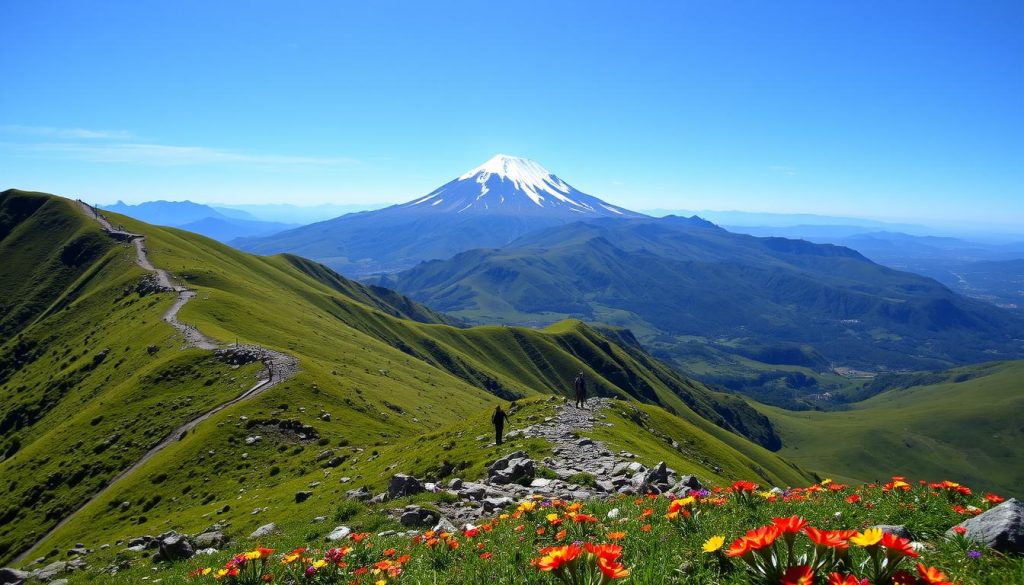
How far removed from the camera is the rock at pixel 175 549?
Result: 19500 millimetres

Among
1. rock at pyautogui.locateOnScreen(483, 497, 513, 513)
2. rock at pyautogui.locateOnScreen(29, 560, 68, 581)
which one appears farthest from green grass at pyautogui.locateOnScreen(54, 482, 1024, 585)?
rock at pyautogui.locateOnScreen(29, 560, 68, 581)

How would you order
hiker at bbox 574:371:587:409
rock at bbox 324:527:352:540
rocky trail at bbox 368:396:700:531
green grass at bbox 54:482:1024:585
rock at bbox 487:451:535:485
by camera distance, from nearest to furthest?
green grass at bbox 54:482:1024:585, rock at bbox 324:527:352:540, rocky trail at bbox 368:396:700:531, rock at bbox 487:451:535:485, hiker at bbox 574:371:587:409

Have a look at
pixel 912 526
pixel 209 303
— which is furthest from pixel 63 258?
pixel 912 526

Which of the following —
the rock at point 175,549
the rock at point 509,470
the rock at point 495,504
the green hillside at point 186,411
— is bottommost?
the green hillside at point 186,411

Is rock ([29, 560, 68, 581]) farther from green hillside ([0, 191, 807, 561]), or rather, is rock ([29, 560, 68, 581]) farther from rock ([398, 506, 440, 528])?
rock ([398, 506, 440, 528])

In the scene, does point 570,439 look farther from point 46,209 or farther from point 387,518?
point 46,209

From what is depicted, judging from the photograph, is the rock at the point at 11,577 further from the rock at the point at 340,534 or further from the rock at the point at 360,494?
the rock at the point at 340,534

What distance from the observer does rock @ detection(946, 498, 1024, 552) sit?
584 cm

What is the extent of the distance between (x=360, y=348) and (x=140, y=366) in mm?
39831

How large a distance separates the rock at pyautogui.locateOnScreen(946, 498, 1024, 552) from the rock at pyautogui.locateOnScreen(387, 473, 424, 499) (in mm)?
19865

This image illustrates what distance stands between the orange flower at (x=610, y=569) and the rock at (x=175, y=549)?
20523 mm

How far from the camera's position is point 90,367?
78.5 metres

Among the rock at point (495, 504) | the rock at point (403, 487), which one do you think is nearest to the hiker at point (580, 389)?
the rock at point (403, 487)

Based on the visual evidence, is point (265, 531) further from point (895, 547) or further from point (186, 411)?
point (186, 411)
